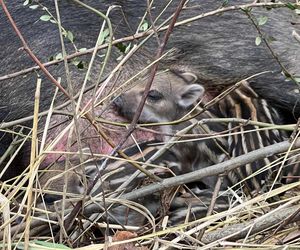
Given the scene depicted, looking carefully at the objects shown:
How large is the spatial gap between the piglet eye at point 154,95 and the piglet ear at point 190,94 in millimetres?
72

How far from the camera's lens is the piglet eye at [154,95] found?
3.36m

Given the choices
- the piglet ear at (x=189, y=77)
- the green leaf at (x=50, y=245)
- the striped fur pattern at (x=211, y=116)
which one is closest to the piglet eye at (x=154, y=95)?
the striped fur pattern at (x=211, y=116)

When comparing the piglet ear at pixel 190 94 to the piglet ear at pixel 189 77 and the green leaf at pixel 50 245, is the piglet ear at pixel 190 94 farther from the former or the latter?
the green leaf at pixel 50 245

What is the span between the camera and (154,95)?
3.37 m

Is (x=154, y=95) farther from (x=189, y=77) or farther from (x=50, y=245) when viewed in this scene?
(x=50, y=245)

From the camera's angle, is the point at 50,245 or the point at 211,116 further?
the point at 211,116

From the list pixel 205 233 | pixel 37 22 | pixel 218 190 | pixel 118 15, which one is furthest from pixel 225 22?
pixel 205 233

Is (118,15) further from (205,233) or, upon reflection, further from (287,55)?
(205,233)

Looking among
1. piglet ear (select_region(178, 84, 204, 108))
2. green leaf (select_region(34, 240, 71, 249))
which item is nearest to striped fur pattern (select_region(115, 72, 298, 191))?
piglet ear (select_region(178, 84, 204, 108))

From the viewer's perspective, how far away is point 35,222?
268cm

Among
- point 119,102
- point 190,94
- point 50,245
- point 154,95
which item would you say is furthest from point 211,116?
point 50,245

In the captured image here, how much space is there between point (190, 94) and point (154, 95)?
0.41 feet

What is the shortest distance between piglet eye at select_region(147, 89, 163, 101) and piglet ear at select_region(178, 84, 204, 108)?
7 centimetres

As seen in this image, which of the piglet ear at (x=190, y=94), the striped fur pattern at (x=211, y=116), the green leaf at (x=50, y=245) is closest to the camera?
the green leaf at (x=50, y=245)
